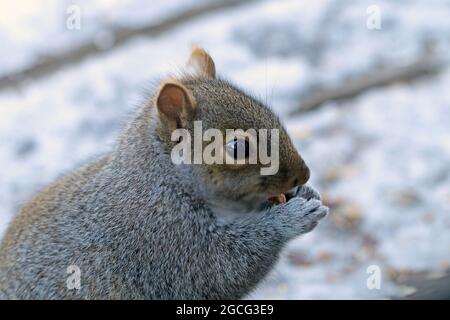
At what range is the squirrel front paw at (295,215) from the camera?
2.75 meters

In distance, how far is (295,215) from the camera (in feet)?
9.02

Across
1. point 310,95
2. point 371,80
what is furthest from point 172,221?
point 371,80

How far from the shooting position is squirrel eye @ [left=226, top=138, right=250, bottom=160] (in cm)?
256

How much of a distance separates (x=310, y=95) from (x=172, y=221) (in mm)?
2365

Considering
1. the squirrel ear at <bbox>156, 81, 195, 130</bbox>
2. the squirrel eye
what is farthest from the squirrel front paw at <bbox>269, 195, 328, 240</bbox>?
the squirrel ear at <bbox>156, 81, 195, 130</bbox>

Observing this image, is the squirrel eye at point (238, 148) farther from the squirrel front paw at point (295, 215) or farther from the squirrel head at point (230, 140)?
the squirrel front paw at point (295, 215)

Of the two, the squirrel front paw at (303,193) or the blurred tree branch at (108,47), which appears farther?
the blurred tree branch at (108,47)

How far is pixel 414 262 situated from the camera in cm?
373

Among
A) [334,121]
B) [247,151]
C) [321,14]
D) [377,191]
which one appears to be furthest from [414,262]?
[321,14]

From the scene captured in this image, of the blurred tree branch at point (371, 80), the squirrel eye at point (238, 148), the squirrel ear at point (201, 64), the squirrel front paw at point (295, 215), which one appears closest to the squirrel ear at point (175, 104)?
the squirrel eye at point (238, 148)

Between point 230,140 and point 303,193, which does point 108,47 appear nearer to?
point 303,193
